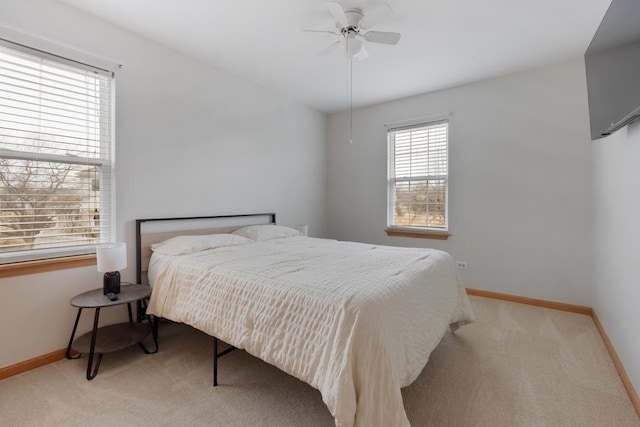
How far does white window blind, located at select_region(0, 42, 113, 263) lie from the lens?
2.00m

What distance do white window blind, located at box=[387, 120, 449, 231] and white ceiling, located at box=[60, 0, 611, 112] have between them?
70 cm

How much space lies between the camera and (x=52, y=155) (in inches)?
85.6

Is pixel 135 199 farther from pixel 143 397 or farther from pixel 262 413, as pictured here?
pixel 262 413

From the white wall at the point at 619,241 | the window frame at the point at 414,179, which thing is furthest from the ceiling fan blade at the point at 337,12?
the window frame at the point at 414,179

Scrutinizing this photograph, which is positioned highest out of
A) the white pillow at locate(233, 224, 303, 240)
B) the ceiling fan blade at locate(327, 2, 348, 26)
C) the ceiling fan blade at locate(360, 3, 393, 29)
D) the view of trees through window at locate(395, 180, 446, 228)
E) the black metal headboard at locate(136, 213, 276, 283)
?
the ceiling fan blade at locate(360, 3, 393, 29)

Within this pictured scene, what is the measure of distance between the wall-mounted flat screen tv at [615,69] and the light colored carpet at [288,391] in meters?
1.66

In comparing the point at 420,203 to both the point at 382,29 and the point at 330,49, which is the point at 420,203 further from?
the point at 330,49

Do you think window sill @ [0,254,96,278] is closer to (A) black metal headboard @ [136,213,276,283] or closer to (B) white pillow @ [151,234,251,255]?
(A) black metal headboard @ [136,213,276,283]

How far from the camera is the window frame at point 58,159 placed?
6.52 feet

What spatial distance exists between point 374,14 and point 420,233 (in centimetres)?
276

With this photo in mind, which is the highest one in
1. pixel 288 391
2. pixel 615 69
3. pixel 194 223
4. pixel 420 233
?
pixel 615 69

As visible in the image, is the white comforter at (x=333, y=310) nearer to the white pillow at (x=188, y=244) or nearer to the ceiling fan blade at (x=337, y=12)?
the white pillow at (x=188, y=244)

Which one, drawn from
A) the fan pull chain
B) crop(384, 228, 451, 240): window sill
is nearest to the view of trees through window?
crop(384, 228, 451, 240): window sill

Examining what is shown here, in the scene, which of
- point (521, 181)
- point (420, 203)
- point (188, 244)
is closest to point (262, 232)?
point (188, 244)
